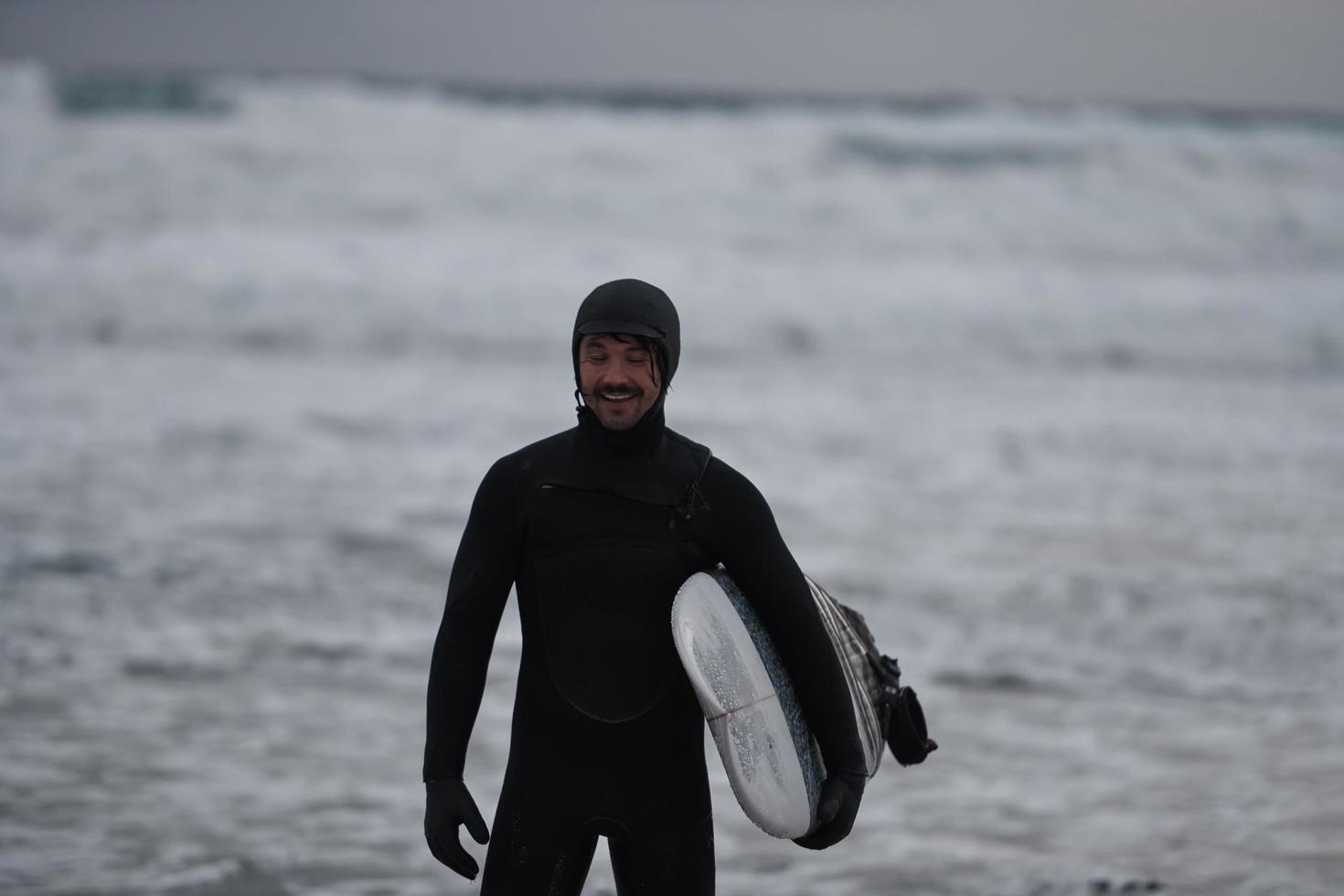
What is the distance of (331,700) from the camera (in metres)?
5.57

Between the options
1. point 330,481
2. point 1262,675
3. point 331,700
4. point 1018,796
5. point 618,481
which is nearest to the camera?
point 618,481

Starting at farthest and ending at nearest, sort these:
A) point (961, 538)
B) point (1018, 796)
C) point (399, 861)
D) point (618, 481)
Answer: point (961, 538) → point (1018, 796) → point (399, 861) → point (618, 481)

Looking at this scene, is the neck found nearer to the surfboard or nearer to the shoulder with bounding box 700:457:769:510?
the shoulder with bounding box 700:457:769:510

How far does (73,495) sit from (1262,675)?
265 inches

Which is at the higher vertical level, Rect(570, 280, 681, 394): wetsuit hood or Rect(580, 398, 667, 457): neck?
Rect(570, 280, 681, 394): wetsuit hood

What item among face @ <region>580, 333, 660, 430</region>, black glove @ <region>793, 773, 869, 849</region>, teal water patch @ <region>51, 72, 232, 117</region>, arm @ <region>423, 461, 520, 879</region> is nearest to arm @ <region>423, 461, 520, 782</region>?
arm @ <region>423, 461, 520, 879</region>

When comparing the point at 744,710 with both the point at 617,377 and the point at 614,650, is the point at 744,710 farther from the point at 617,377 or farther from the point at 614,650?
the point at 617,377

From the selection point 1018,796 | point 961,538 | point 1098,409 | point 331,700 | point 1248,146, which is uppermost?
point 1248,146

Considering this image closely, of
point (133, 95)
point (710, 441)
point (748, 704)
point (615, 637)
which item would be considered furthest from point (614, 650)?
point (133, 95)

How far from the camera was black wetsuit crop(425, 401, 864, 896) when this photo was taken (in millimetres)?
2445

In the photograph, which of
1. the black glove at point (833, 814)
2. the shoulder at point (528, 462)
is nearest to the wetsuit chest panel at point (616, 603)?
the shoulder at point (528, 462)

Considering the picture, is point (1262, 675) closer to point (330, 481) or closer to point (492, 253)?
point (330, 481)

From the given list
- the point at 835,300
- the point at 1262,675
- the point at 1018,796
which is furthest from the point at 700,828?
the point at 835,300

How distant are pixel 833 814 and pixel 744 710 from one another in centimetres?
24
